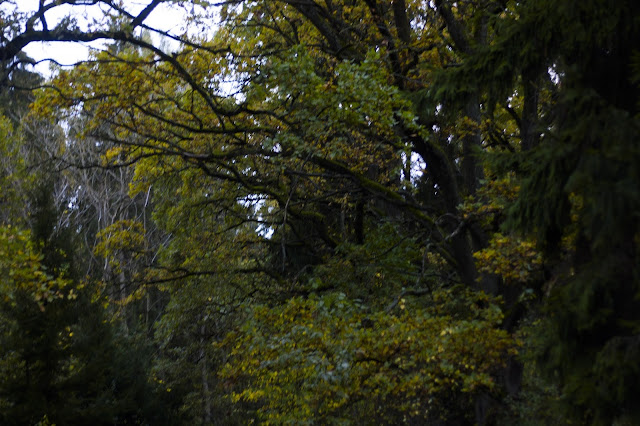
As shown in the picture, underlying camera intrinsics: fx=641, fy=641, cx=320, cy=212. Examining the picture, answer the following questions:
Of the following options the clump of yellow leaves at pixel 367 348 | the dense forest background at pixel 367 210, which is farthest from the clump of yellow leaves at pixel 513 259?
the clump of yellow leaves at pixel 367 348

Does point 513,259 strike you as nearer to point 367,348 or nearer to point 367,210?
point 367,348

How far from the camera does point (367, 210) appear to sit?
39.7 feet

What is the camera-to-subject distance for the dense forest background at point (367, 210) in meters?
4.08

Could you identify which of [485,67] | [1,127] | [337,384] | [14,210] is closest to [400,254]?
[337,384]

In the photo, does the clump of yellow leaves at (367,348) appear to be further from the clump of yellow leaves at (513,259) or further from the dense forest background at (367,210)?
the clump of yellow leaves at (513,259)

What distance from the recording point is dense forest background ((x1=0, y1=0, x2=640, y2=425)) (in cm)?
408

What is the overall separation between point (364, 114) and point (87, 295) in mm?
7357

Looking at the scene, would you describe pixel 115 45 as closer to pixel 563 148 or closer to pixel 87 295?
pixel 87 295

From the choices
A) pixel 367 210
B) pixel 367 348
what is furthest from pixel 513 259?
pixel 367 210

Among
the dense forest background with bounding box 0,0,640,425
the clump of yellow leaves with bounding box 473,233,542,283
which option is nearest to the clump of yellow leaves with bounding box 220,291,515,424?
the dense forest background with bounding box 0,0,640,425

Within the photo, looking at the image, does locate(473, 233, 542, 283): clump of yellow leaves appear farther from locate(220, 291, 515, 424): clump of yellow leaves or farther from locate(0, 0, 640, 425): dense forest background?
locate(220, 291, 515, 424): clump of yellow leaves

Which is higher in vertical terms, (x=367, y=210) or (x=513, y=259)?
(x=367, y=210)

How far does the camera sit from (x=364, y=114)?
8266 millimetres

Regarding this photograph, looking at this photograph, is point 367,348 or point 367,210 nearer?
point 367,348
